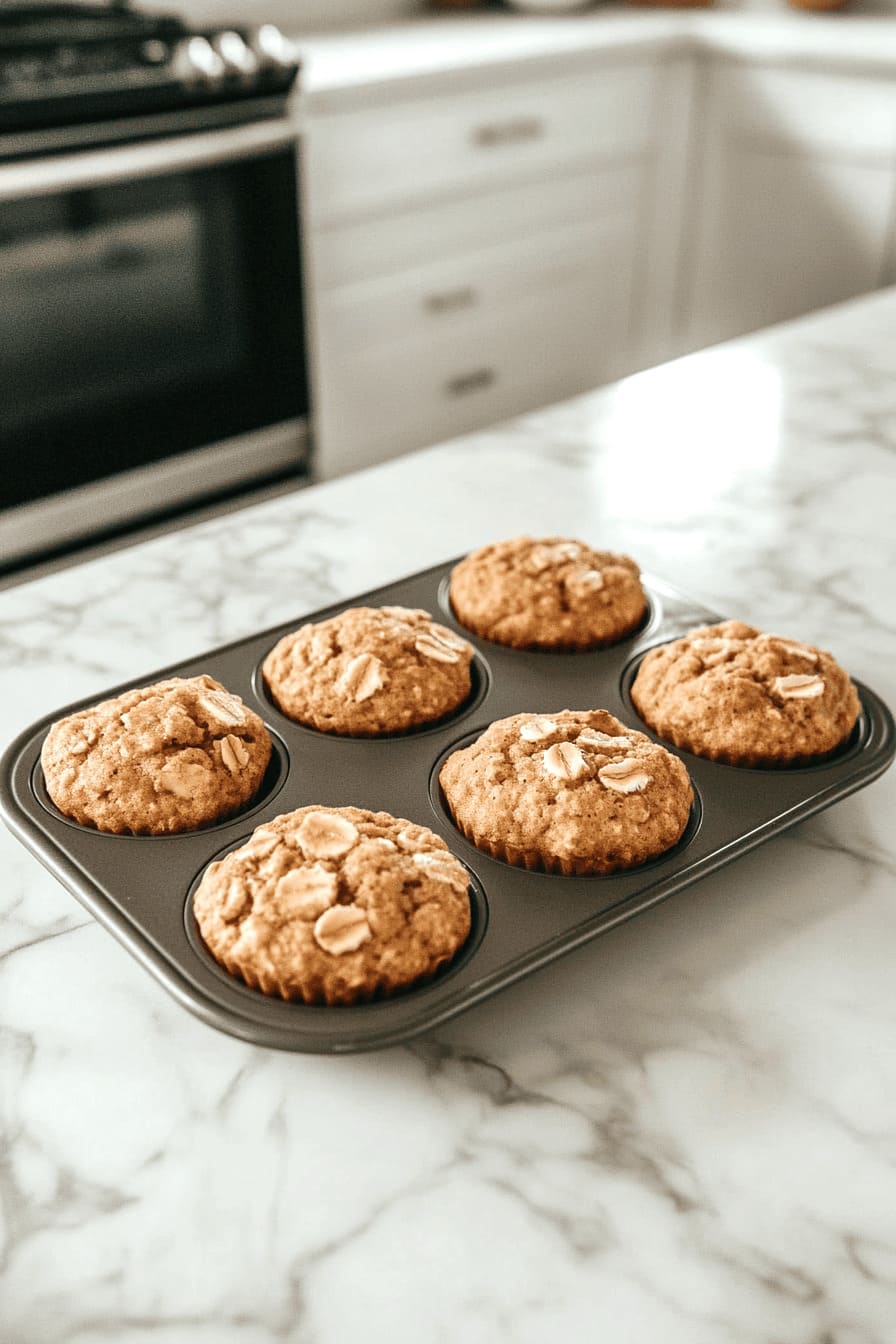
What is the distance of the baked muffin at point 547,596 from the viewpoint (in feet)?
3.08

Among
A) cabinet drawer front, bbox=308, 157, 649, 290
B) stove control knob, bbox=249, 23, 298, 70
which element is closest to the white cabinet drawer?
cabinet drawer front, bbox=308, 157, 649, 290

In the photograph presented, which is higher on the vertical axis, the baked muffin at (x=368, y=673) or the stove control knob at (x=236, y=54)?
the stove control knob at (x=236, y=54)

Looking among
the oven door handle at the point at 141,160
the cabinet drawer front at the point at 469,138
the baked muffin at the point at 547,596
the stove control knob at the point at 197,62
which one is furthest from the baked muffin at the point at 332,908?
the cabinet drawer front at the point at 469,138

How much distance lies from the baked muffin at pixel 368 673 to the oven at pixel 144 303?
142 centimetres

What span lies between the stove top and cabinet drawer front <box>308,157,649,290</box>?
365 millimetres

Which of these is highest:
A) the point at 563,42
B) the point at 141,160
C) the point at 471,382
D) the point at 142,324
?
the point at 563,42

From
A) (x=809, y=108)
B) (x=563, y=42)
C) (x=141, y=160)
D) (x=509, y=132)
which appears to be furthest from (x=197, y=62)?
(x=809, y=108)

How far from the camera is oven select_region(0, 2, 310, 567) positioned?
206 cm

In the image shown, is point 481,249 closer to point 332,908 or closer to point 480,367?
point 480,367

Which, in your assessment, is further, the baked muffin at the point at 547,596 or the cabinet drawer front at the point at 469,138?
the cabinet drawer front at the point at 469,138

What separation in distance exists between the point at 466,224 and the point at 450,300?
0.16m

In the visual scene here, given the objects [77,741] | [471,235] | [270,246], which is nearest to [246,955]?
[77,741]

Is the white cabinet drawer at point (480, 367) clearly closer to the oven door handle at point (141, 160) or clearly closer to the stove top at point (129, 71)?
the oven door handle at point (141, 160)

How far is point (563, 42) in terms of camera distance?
276 centimetres
